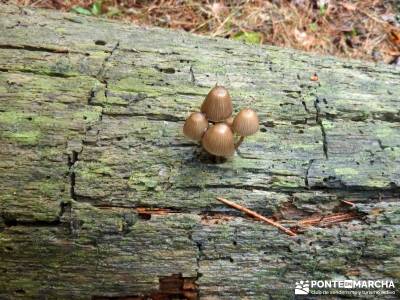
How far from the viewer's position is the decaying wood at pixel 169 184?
2609 millimetres

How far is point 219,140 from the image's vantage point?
2.67 m

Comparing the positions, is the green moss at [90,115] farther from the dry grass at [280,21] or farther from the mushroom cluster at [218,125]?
the dry grass at [280,21]

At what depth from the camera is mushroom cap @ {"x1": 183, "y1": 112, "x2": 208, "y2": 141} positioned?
2711 mm

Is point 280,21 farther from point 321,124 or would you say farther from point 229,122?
point 229,122

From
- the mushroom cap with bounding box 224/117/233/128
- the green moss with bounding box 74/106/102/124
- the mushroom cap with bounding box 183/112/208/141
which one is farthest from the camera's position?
the green moss with bounding box 74/106/102/124

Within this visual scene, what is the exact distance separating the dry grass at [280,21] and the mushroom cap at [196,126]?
306cm

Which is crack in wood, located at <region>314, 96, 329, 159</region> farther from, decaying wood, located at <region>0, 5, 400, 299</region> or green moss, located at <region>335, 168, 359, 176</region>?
green moss, located at <region>335, 168, 359, 176</region>

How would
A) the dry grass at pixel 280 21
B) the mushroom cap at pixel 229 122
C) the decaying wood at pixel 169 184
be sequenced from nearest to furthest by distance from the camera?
the decaying wood at pixel 169 184 → the mushroom cap at pixel 229 122 → the dry grass at pixel 280 21

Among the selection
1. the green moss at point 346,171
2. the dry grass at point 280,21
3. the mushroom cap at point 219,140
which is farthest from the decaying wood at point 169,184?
the dry grass at point 280,21

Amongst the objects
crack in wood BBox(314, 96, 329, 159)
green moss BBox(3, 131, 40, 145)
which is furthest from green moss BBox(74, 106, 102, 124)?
crack in wood BBox(314, 96, 329, 159)

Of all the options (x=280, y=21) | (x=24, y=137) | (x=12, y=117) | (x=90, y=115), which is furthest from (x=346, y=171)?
(x=280, y=21)

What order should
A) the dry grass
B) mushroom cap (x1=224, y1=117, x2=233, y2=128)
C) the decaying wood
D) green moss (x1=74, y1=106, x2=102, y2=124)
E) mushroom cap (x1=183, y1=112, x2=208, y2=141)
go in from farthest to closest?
the dry grass < green moss (x1=74, y1=106, x2=102, y2=124) < mushroom cap (x1=224, y1=117, x2=233, y2=128) < mushroom cap (x1=183, y1=112, x2=208, y2=141) < the decaying wood

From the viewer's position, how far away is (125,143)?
114 inches

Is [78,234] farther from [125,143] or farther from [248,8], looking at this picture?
[248,8]
